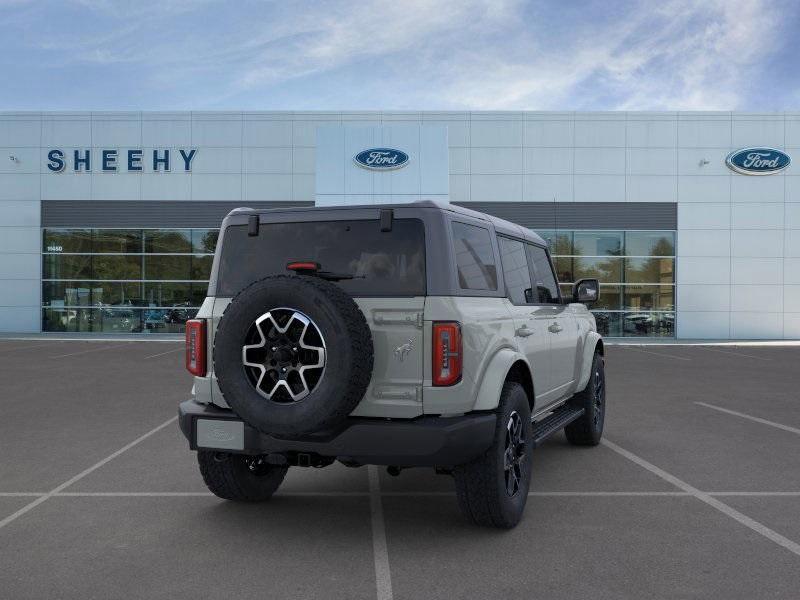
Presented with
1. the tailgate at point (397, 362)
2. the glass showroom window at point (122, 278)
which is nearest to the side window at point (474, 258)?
the tailgate at point (397, 362)

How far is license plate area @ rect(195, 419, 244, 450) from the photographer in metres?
4.17

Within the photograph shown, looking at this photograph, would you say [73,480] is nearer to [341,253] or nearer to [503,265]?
[341,253]

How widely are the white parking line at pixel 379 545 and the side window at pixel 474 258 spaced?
157cm

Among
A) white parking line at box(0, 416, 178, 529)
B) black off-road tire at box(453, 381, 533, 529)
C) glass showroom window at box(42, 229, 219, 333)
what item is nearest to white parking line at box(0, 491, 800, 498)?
white parking line at box(0, 416, 178, 529)

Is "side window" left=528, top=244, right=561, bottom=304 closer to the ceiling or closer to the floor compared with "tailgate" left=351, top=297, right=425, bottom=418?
closer to the ceiling

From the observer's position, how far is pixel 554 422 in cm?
582

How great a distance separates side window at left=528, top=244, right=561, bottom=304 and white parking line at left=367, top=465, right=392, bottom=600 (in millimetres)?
1956

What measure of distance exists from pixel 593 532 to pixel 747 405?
21.8 feet

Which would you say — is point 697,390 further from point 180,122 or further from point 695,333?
point 180,122

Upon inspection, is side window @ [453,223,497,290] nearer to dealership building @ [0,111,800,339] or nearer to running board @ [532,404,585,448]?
running board @ [532,404,585,448]

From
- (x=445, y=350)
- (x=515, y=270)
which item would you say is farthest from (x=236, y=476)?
(x=515, y=270)

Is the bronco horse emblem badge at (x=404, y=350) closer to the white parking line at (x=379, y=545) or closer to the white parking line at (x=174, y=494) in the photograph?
the white parking line at (x=379, y=545)

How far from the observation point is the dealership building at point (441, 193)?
28.0 meters

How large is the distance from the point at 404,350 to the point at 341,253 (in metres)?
0.76
